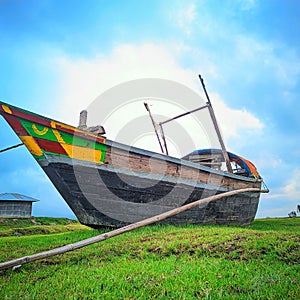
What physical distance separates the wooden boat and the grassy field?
4.72 ft

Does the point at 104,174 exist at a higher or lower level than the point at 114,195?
higher

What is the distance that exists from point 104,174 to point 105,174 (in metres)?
0.02

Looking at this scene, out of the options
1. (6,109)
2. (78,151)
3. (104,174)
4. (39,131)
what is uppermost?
(6,109)

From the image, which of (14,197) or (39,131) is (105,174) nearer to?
(39,131)

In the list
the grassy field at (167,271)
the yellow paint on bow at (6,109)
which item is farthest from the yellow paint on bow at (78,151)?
the grassy field at (167,271)

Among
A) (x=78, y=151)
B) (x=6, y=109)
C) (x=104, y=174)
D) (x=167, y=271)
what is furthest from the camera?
(x=104, y=174)

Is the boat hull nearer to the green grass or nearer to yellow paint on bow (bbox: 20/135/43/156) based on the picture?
yellow paint on bow (bbox: 20/135/43/156)

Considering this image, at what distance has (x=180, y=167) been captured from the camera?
770 cm

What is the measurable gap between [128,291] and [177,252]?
172 cm

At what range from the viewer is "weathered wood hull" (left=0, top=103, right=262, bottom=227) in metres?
5.84

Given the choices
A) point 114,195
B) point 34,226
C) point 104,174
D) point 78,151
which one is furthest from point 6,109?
point 34,226

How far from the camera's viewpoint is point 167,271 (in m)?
3.18

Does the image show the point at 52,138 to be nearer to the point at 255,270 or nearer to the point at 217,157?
the point at 255,270

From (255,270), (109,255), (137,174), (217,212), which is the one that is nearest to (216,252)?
(255,270)
